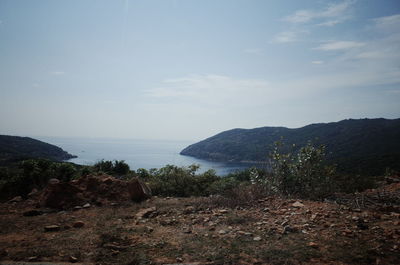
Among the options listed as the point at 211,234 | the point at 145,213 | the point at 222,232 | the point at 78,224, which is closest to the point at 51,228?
the point at 78,224

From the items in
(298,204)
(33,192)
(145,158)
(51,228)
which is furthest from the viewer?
(145,158)

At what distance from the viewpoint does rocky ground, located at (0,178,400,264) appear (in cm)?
346

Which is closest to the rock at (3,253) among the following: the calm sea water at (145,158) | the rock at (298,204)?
the rock at (298,204)

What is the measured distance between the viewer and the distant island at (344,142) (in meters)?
29.0

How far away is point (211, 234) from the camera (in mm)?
4359

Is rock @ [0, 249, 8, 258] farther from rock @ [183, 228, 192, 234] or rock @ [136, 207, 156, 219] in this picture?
rock @ [183, 228, 192, 234]

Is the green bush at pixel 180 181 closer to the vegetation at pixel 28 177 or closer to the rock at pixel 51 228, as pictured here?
the vegetation at pixel 28 177

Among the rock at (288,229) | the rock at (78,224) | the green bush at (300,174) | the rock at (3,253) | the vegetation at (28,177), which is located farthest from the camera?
the vegetation at (28,177)

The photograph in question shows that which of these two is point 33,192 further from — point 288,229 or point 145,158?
point 145,158

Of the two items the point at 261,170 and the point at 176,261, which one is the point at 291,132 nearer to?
the point at 261,170

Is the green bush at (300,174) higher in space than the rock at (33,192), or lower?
higher

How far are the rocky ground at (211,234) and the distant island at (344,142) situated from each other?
19832 millimetres

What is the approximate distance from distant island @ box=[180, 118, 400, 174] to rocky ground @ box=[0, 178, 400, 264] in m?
19.8

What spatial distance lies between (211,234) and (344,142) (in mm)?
57258
